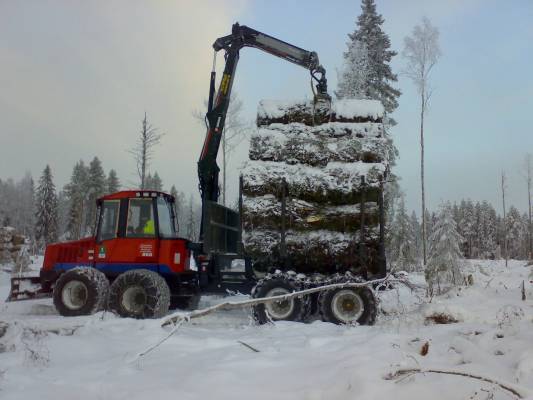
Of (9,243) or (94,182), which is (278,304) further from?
(94,182)

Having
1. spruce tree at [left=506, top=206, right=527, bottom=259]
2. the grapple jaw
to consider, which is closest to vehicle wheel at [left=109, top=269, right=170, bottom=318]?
the grapple jaw

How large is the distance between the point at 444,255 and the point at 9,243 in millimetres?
20747

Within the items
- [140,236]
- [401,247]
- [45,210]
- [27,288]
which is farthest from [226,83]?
[45,210]

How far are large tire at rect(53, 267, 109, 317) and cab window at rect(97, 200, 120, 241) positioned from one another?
0.90 metres

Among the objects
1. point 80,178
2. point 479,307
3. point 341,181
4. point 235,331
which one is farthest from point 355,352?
point 80,178

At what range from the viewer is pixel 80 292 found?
388 inches

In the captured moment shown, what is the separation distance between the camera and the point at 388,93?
82.1 feet

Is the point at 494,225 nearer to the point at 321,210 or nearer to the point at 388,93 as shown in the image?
the point at 388,93

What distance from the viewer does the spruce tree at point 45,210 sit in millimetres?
49656

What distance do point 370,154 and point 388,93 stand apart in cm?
1664

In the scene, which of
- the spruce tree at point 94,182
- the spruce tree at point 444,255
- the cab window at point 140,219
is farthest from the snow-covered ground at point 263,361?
the spruce tree at point 94,182

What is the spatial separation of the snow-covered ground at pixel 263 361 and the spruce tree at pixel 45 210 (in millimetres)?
46728

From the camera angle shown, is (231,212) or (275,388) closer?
(275,388)

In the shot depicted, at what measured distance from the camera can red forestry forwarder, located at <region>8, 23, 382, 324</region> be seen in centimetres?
904
